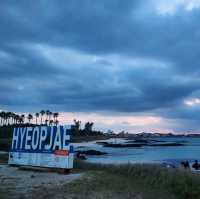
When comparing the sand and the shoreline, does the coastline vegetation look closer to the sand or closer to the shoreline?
the shoreline

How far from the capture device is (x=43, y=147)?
24.3 m

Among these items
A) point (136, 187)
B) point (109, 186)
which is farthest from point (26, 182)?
point (136, 187)

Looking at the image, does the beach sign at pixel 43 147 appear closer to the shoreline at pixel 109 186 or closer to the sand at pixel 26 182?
the sand at pixel 26 182

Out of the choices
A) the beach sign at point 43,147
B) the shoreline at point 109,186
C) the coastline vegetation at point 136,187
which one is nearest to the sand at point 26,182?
the shoreline at point 109,186

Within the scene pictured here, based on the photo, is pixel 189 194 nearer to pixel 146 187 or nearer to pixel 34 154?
pixel 146 187

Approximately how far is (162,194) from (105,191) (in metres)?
2.23

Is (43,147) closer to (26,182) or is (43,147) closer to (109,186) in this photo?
(26,182)

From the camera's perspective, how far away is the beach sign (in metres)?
22.8

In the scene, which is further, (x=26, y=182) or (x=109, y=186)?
(x=26, y=182)

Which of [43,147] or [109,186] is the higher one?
[43,147]

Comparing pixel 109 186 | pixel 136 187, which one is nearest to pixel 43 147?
pixel 109 186

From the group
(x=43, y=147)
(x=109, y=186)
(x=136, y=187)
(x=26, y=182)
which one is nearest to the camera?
(x=109, y=186)

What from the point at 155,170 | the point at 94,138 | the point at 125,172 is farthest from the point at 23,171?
the point at 94,138

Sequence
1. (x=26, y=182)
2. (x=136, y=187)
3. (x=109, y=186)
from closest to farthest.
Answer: (x=109, y=186)
(x=136, y=187)
(x=26, y=182)
